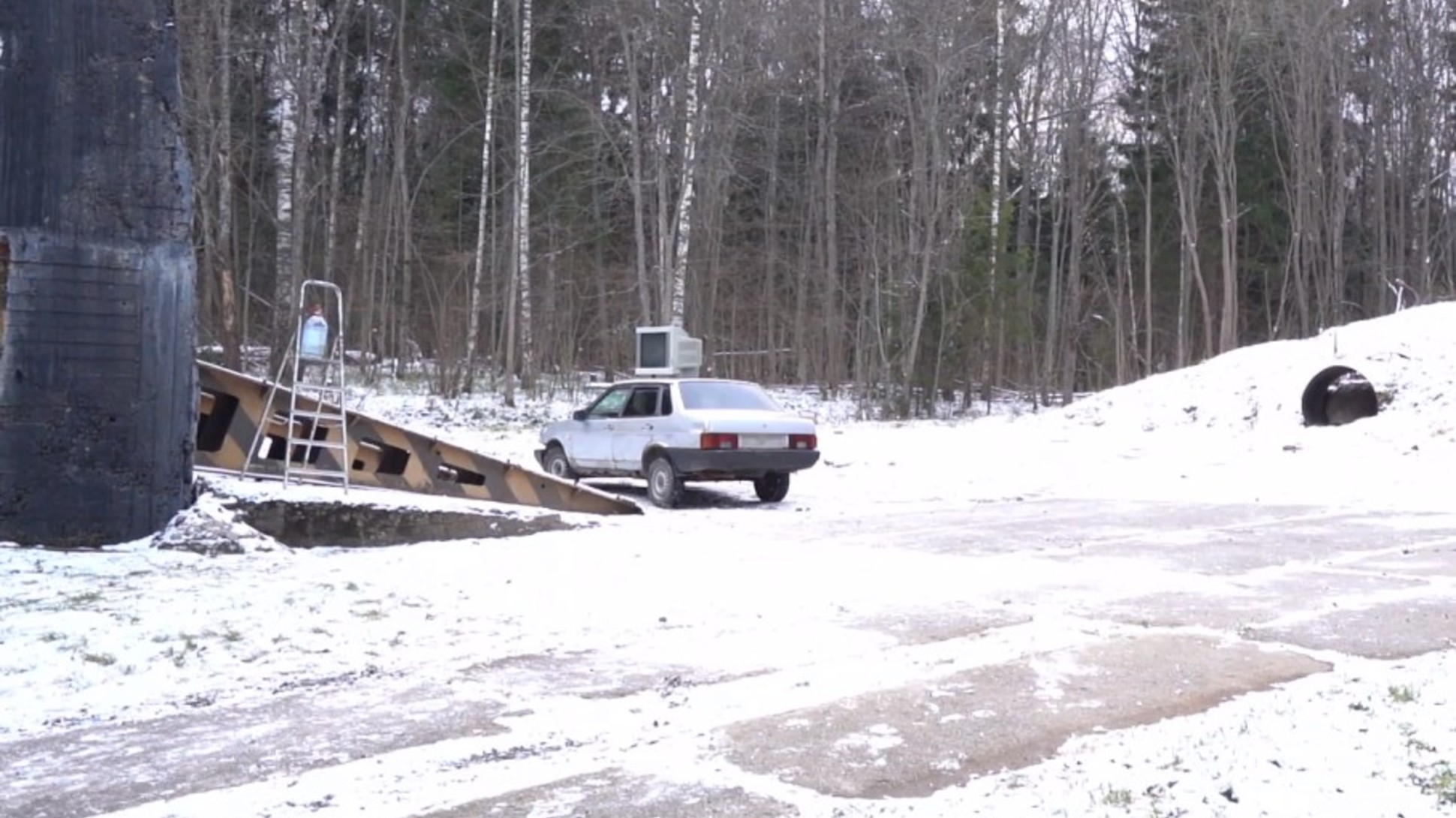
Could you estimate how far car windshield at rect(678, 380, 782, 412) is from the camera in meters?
17.6

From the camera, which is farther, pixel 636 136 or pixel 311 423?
pixel 636 136

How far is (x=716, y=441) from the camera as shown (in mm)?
16922

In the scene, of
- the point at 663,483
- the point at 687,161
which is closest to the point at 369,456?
the point at 663,483

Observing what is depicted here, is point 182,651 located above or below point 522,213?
below

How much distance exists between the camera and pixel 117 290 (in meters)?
10.6

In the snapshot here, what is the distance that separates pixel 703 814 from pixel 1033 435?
24.4 meters

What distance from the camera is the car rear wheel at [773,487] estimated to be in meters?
17.9

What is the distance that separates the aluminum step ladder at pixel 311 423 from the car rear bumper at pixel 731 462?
168 inches

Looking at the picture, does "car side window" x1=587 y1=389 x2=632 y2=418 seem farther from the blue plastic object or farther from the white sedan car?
the blue plastic object

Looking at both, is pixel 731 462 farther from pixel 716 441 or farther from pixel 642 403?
pixel 642 403

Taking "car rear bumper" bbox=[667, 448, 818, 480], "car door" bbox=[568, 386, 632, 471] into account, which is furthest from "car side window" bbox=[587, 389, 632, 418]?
"car rear bumper" bbox=[667, 448, 818, 480]

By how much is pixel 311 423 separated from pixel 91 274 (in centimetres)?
365

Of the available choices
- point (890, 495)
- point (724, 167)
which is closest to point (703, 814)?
point (890, 495)

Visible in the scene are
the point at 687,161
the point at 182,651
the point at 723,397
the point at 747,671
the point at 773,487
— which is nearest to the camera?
the point at 747,671
